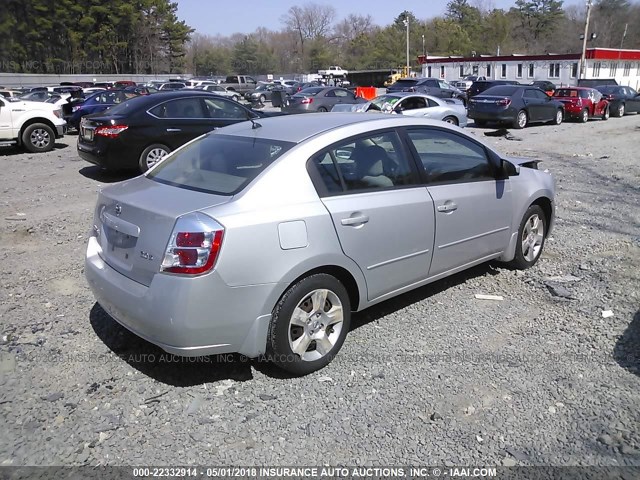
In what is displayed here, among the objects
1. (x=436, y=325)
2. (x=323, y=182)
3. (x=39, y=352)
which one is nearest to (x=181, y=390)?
(x=39, y=352)

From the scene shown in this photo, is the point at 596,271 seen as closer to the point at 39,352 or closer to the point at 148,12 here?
the point at 39,352

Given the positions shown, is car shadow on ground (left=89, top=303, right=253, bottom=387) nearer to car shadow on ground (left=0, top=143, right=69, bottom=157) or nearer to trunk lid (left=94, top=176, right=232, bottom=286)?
trunk lid (left=94, top=176, right=232, bottom=286)

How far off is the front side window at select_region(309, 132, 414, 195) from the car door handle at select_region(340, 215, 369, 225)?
0.21m

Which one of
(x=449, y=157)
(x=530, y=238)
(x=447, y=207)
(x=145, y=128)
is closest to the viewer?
(x=447, y=207)

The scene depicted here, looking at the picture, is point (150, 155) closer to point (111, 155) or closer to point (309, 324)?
point (111, 155)

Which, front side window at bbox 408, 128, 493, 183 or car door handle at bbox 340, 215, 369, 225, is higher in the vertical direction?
front side window at bbox 408, 128, 493, 183

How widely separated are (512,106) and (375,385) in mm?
18913

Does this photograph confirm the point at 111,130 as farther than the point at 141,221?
Yes

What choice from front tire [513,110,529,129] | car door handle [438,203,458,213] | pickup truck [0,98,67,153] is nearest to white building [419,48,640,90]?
front tire [513,110,529,129]

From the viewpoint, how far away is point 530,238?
18.1ft

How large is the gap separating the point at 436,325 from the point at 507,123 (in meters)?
18.2

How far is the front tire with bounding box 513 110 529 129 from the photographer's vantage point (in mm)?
20642

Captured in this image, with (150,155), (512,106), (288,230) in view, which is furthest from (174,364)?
(512,106)

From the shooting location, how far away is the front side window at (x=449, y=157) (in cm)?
440
